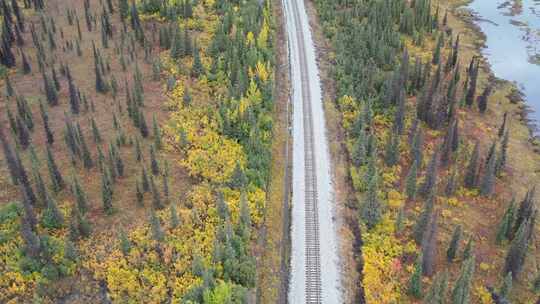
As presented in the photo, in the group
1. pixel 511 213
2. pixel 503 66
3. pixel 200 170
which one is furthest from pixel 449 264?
pixel 503 66

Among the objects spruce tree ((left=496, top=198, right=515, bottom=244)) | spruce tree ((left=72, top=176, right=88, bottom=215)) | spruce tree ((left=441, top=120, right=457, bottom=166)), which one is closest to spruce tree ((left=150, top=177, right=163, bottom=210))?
spruce tree ((left=72, top=176, right=88, bottom=215))

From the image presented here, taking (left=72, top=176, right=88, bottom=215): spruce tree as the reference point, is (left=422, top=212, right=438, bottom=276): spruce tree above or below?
below

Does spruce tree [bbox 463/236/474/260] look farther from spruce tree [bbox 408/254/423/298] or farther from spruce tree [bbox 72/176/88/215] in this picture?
spruce tree [bbox 72/176/88/215]

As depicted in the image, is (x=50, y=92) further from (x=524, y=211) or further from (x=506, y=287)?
(x=524, y=211)

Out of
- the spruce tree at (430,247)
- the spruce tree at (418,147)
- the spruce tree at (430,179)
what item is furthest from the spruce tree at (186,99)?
the spruce tree at (430,247)

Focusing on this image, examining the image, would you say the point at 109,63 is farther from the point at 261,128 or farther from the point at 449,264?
the point at 449,264

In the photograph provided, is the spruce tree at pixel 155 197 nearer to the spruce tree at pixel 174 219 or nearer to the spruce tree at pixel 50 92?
the spruce tree at pixel 174 219
